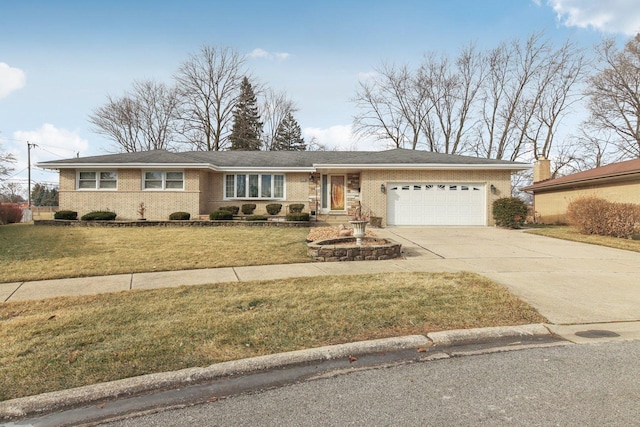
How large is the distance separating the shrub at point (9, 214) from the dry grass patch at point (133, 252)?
20.5 feet

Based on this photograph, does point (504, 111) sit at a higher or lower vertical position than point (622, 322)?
higher

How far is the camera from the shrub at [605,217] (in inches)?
462

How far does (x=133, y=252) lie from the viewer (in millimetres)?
8953

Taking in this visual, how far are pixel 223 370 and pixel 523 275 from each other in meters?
5.90

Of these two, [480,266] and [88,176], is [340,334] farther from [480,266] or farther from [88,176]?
[88,176]

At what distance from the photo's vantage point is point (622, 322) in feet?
13.9

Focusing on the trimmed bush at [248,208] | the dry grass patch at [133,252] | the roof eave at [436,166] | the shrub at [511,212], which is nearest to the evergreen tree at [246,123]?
the trimmed bush at [248,208]

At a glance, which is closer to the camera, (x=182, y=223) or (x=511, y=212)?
(x=511, y=212)

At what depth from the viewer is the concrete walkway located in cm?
472

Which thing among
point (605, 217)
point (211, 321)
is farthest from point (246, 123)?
point (211, 321)

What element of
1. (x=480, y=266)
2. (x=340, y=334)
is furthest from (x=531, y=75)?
(x=340, y=334)

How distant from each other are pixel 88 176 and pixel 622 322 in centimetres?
2093

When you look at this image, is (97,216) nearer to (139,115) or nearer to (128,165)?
(128,165)

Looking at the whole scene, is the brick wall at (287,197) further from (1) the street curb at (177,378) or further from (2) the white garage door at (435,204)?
(1) the street curb at (177,378)
